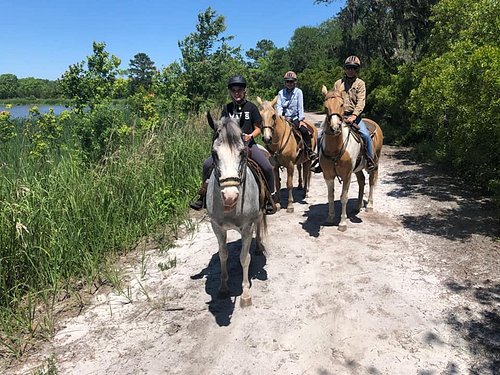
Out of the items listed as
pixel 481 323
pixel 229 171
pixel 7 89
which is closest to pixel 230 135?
pixel 229 171

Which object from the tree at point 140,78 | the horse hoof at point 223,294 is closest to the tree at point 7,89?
the tree at point 140,78

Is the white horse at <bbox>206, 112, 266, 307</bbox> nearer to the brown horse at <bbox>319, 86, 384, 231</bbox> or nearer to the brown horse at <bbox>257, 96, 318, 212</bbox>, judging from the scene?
the brown horse at <bbox>319, 86, 384, 231</bbox>

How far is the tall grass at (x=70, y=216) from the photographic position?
429 cm

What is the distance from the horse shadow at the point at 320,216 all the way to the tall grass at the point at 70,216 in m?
2.55

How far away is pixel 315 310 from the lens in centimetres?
415

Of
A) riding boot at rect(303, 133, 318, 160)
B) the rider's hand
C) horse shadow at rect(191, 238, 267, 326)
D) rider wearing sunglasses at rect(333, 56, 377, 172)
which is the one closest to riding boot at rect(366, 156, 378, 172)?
rider wearing sunglasses at rect(333, 56, 377, 172)

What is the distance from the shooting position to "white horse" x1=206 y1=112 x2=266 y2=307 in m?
3.35

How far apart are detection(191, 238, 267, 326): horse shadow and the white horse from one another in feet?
0.49

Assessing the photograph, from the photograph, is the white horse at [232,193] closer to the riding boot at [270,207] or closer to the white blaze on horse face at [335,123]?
the riding boot at [270,207]

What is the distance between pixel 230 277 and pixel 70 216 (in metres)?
2.64

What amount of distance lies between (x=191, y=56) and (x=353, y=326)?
1233 centimetres

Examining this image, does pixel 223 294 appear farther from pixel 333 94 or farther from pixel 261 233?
pixel 333 94

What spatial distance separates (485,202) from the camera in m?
7.30

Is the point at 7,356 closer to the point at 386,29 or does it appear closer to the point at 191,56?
the point at 191,56
